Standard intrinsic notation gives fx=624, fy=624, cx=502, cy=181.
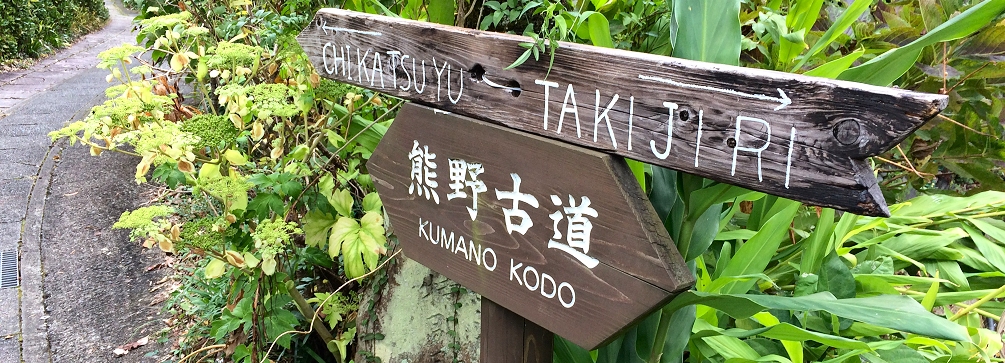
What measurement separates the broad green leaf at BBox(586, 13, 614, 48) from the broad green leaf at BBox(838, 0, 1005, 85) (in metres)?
0.38

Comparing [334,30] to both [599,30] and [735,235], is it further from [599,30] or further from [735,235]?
[735,235]

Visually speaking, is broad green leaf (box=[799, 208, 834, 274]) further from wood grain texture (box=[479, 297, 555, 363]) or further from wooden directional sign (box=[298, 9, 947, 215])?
wooden directional sign (box=[298, 9, 947, 215])

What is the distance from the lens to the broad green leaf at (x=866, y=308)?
0.76 metres

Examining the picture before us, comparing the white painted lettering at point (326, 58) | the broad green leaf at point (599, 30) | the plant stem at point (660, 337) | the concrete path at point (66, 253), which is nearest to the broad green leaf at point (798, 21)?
the broad green leaf at point (599, 30)

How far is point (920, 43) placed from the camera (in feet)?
2.44

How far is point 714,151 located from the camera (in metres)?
0.70

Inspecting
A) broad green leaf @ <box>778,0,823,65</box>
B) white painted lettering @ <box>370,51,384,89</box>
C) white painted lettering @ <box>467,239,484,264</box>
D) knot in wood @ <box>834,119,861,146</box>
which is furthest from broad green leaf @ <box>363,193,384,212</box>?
knot in wood @ <box>834,119,861,146</box>

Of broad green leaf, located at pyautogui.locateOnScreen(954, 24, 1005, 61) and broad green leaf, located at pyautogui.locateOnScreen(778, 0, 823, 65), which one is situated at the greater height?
broad green leaf, located at pyautogui.locateOnScreen(778, 0, 823, 65)

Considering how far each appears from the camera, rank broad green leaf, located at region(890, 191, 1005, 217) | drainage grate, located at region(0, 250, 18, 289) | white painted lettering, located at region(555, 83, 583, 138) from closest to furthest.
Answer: white painted lettering, located at region(555, 83, 583, 138)
broad green leaf, located at region(890, 191, 1005, 217)
drainage grate, located at region(0, 250, 18, 289)

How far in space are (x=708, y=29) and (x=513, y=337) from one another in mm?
602

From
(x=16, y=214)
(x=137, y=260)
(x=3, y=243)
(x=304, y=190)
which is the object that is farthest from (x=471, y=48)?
(x=16, y=214)

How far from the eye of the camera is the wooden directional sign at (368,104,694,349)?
0.79 m

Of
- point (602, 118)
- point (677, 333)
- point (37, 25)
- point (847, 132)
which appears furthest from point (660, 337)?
point (37, 25)

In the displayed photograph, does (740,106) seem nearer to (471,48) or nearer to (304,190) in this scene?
(471,48)
